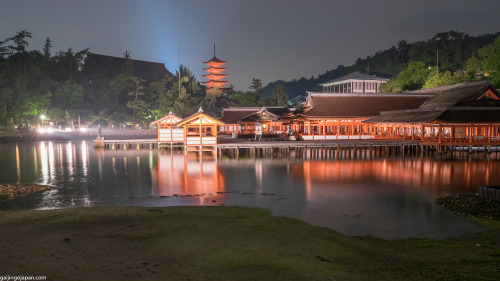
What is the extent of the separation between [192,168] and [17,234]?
1451 centimetres

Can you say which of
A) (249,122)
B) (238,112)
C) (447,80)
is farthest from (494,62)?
(238,112)

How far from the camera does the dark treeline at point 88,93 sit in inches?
2297

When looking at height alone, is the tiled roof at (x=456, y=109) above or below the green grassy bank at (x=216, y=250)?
above

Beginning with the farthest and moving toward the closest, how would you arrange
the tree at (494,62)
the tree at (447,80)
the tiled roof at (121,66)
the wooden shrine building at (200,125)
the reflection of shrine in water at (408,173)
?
the tiled roof at (121,66) < the tree at (447,80) < the tree at (494,62) < the wooden shrine building at (200,125) < the reflection of shrine in water at (408,173)

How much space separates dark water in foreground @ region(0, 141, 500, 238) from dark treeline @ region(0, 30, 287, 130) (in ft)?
117

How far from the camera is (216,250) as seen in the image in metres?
8.28

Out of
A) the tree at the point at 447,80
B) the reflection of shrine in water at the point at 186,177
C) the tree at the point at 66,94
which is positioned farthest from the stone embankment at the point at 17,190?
the tree at the point at 66,94

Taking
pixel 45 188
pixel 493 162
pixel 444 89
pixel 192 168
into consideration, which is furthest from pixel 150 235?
pixel 444 89

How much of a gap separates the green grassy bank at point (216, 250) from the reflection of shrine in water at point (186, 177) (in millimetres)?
4755

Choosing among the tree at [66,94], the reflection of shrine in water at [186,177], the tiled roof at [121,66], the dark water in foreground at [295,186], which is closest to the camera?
the dark water in foreground at [295,186]

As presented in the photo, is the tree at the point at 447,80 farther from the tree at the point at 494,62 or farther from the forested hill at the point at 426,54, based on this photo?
the forested hill at the point at 426,54

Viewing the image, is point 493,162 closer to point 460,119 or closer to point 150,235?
point 460,119

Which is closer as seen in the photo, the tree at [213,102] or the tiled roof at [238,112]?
the tiled roof at [238,112]

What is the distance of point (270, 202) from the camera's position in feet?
46.8
